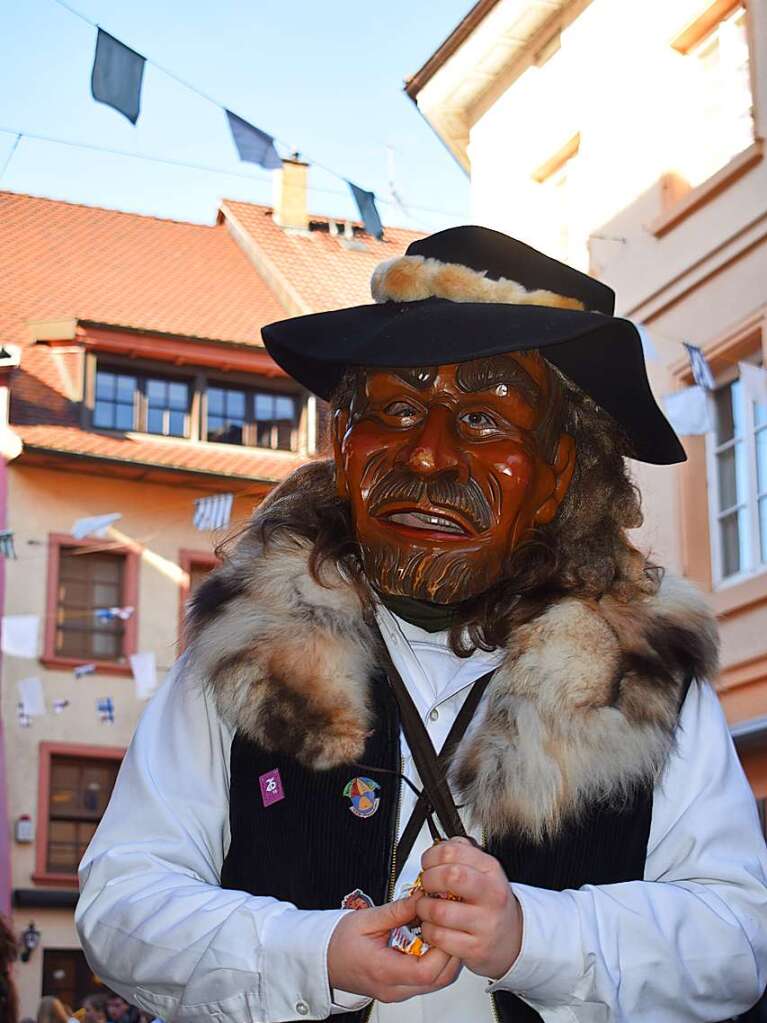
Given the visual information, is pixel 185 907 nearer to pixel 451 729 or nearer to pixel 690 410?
pixel 451 729

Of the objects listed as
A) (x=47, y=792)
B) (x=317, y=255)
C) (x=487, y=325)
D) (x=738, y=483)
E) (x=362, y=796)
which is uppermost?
(x=317, y=255)

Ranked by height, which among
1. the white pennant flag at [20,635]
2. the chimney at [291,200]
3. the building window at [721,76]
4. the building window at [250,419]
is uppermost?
the chimney at [291,200]

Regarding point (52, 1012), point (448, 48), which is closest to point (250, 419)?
point (448, 48)

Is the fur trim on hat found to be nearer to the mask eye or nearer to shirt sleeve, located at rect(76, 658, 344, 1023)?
the mask eye

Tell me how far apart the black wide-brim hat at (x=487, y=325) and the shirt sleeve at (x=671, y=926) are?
768 mm

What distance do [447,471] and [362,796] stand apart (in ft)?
2.03

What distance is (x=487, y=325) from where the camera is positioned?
298cm

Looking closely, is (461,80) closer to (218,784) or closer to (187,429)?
(187,429)

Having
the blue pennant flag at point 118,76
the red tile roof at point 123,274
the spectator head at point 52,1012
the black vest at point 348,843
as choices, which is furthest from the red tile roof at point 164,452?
the black vest at point 348,843

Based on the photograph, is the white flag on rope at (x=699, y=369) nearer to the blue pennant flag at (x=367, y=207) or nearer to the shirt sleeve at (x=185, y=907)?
the blue pennant flag at (x=367, y=207)

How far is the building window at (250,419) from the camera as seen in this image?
26.0 m

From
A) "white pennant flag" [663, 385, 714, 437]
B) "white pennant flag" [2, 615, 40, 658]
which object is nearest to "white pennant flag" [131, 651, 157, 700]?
"white pennant flag" [2, 615, 40, 658]

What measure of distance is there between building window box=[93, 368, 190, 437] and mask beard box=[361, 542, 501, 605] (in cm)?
2271

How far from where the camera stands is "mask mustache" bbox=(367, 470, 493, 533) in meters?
3.02
